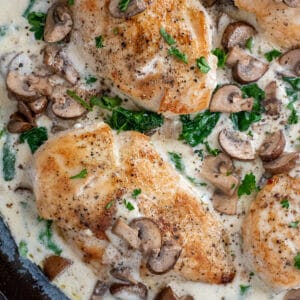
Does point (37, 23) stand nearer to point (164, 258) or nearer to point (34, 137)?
point (34, 137)

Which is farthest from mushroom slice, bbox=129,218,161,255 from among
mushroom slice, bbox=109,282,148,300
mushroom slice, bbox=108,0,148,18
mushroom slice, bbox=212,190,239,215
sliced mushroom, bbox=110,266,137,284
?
mushroom slice, bbox=108,0,148,18

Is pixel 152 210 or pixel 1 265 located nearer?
pixel 152 210

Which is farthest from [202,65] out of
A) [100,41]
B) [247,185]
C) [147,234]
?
[147,234]

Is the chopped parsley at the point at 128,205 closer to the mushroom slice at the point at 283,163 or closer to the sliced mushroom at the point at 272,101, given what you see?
the mushroom slice at the point at 283,163

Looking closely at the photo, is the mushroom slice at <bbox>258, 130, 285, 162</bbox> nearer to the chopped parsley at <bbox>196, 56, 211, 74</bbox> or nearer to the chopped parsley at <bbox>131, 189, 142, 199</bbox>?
the chopped parsley at <bbox>196, 56, 211, 74</bbox>

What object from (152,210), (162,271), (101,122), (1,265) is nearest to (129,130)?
(101,122)

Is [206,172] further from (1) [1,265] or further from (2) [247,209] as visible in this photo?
(1) [1,265]
